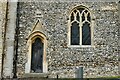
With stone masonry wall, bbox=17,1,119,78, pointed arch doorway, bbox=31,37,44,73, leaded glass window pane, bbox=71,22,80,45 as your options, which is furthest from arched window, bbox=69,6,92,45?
pointed arch doorway, bbox=31,37,44,73

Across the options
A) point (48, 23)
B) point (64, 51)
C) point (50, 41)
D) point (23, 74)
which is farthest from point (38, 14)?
point (23, 74)

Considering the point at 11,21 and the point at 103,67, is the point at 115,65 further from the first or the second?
the point at 11,21

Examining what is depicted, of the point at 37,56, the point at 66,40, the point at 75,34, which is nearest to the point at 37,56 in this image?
the point at 37,56

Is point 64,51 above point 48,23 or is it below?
below

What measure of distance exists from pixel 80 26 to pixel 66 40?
124cm

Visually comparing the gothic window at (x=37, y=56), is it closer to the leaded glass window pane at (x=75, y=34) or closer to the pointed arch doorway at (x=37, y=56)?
the pointed arch doorway at (x=37, y=56)

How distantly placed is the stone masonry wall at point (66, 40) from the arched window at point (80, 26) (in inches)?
13.1

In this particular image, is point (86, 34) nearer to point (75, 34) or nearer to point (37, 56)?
point (75, 34)

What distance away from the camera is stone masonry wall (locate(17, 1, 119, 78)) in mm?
13727

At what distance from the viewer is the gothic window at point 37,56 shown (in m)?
14.1

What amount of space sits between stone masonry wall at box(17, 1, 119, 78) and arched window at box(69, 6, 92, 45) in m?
0.33

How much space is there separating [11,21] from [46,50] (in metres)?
2.63

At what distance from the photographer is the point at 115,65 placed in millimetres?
13734

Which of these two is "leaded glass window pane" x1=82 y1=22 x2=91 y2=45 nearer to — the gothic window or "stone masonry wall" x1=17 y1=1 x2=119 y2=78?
"stone masonry wall" x1=17 y1=1 x2=119 y2=78
